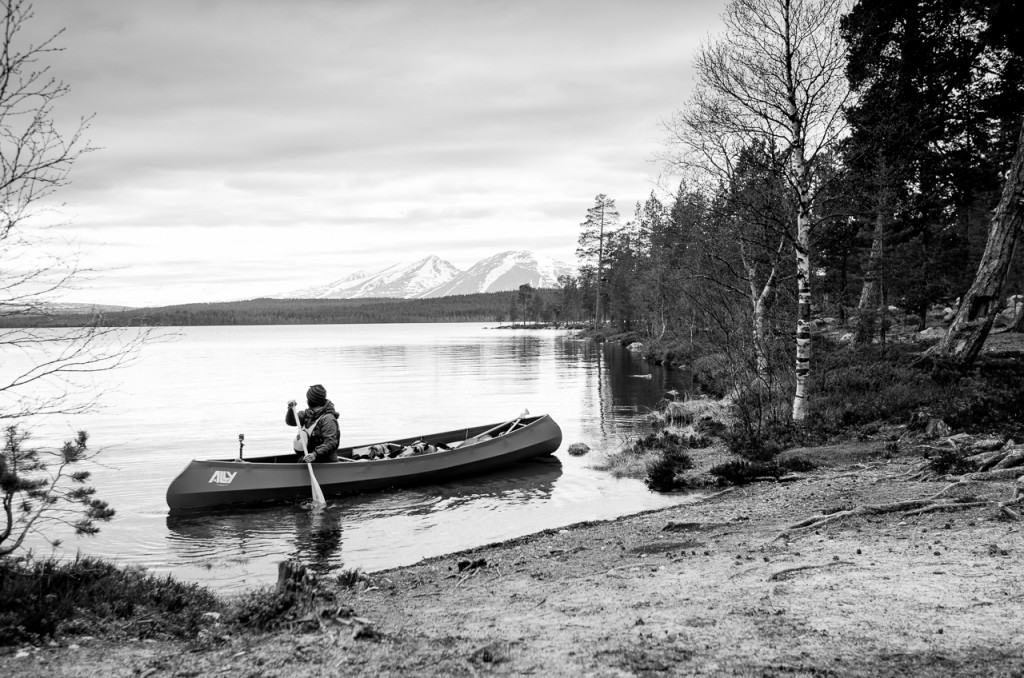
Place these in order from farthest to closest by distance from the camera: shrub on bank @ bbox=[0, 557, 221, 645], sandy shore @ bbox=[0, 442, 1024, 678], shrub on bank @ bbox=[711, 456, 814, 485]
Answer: shrub on bank @ bbox=[711, 456, 814, 485], shrub on bank @ bbox=[0, 557, 221, 645], sandy shore @ bbox=[0, 442, 1024, 678]

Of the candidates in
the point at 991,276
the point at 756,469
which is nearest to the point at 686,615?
the point at 756,469

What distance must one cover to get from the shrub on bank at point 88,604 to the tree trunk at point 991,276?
16692 mm

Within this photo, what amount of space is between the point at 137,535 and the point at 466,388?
24.6 m

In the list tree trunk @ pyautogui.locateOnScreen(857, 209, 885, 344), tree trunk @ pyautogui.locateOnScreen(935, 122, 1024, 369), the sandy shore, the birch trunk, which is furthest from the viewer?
tree trunk @ pyautogui.locateOnScreen(857, 209, 885, 344)

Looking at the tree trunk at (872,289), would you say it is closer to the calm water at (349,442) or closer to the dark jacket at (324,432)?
the calm water at (349,442)

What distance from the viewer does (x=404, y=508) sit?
1408cm

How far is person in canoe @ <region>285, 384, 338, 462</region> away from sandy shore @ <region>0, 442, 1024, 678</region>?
20.8ft

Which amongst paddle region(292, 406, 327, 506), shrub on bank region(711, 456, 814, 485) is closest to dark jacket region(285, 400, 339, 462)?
paddle region(292, 406, 327, 506)

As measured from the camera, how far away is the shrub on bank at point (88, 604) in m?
5.48

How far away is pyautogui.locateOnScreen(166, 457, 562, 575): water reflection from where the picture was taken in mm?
11180

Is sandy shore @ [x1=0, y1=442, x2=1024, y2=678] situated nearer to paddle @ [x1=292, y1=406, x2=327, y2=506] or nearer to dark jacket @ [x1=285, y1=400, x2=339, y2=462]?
paddle @ [x1=292, y1=406, x2=327, y2=506]

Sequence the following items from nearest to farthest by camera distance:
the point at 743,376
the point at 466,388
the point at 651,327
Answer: the point at 743,376 < the point at 466,388 < the point at 651,327

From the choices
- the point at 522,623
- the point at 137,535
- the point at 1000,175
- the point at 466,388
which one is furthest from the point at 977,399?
the point at 466,388

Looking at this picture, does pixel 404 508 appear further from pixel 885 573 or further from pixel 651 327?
pixel 651 327
